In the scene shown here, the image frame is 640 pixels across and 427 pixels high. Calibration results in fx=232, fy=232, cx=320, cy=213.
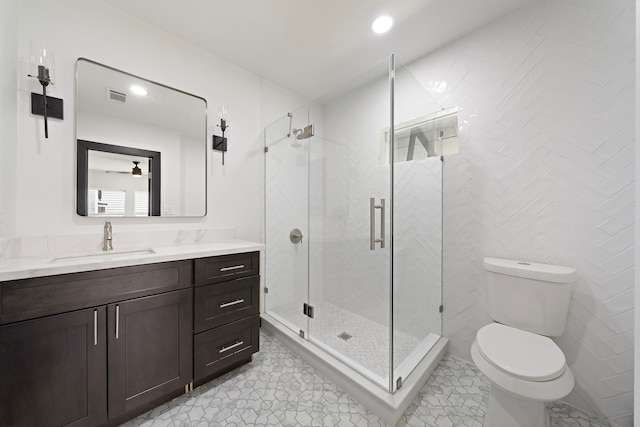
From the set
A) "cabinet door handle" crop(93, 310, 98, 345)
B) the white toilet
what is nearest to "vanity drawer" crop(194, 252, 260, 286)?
"cabinet door handle" crop(93, 310, 98, 345)

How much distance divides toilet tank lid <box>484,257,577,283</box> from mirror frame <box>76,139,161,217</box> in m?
2.34

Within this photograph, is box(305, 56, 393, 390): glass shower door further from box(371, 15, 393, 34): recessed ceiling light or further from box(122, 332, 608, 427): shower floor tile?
box(371, 15, 393, 34): recessed ceiling light

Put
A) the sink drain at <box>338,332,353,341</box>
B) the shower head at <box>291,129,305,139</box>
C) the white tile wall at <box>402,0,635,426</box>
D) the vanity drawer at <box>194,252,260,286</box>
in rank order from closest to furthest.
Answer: the white tile wall at <box>402,0,635,426</box>, the vanity drawer at <box>194,252,260,286</box>, the sink drain at <box>338,332,353,341</box>, the shower head at <box>291,129,305,139</box>

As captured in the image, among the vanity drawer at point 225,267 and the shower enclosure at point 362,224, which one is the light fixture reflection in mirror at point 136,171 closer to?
the vanity drawer at point 225,267

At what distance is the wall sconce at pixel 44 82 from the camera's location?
130 cm

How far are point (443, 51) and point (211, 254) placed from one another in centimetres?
232

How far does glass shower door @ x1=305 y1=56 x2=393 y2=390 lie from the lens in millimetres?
1507

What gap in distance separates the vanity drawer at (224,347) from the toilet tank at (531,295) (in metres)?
1.61

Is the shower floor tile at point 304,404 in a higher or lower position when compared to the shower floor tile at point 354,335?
lower

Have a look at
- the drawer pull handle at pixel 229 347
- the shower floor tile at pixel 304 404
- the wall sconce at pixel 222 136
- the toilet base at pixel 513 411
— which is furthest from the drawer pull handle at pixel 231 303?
the toilet base at pixel 513 411

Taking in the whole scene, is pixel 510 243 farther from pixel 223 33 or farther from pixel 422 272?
pixel 223 33

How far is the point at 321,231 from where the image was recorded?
2.02 meters

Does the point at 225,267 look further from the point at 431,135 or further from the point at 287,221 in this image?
the point at 431,135

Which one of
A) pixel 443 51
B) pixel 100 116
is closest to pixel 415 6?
pixel 443 51
